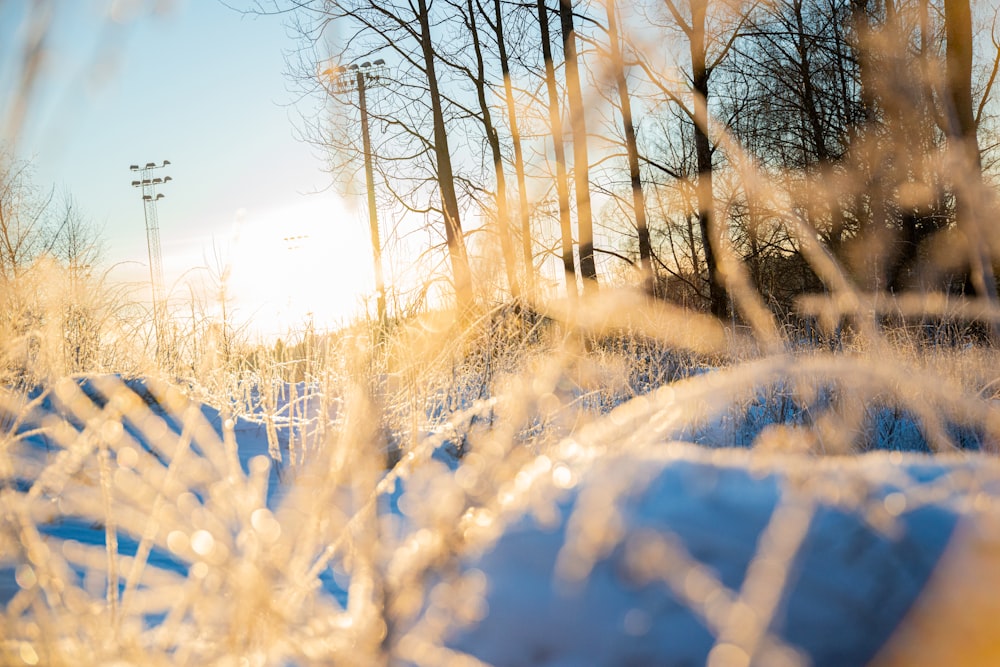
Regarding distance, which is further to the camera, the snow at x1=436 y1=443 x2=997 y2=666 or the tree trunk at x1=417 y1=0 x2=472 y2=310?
the tree trunk at x1=417 y1=0 x2=472 y2=310

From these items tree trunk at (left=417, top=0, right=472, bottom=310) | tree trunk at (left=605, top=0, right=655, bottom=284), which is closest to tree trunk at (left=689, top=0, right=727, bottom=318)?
tree trunk at (left=605, top=0, right=655, bottom=284)

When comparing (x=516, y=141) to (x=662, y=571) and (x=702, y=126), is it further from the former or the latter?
(x=662, y=571)

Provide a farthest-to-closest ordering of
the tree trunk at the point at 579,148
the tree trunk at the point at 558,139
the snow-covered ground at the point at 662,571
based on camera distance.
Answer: the tree trunk at the point at 558,139
the tree trunk at the point at 579,148
the snow-covered ground at the point at 662,571

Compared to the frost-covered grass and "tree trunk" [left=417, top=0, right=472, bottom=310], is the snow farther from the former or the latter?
"tree trunk" [left=417, top=0, right=472, bottom=310]

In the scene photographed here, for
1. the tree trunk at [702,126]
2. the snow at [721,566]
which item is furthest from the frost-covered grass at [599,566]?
the tree trunk at [702,126]

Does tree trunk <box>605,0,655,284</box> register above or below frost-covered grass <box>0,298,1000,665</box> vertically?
above

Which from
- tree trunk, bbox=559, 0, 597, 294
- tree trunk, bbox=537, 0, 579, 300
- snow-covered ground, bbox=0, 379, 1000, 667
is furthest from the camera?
tree trunk, bbox=537, 0, 579, 300

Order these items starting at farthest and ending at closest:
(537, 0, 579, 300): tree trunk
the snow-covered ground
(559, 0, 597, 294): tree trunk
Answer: (537, 0, 579, 300): tree trunk → (559, 0, 597, 294): tree trunk → the snow-covered ground

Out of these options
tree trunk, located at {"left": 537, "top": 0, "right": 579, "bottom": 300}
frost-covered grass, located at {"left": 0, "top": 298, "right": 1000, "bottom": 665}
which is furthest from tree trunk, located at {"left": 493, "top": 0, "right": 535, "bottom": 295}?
frost-covered grass, located at {"left": 0, "top": 298, "right": 1000, "bottom": 665}

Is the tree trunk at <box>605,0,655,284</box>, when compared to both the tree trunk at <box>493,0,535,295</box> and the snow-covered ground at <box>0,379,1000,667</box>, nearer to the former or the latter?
the tree trunk at <box>493,0,535,295</box>

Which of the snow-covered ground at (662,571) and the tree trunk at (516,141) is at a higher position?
the tree trunk at (516,141)

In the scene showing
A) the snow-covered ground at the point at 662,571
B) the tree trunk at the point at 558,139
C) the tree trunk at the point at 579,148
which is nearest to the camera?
the snow-covered ground at the point at 662,571

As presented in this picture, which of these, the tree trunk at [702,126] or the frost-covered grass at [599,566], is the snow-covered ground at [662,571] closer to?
the frost-covered grass at [599,566]

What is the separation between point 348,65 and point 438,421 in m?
8.26
